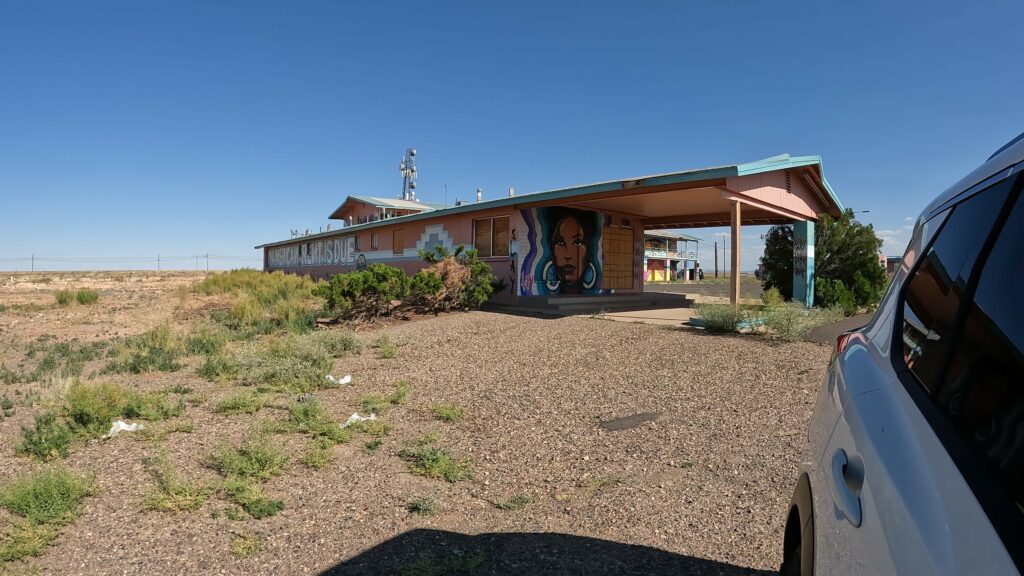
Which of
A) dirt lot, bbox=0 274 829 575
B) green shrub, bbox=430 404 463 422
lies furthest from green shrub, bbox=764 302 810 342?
green shrub, bbox=430 404 463 422

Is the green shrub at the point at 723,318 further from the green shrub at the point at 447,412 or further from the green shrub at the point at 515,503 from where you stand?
the green shrub at the point at 515,503

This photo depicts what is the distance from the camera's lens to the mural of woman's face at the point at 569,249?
50.4 feet

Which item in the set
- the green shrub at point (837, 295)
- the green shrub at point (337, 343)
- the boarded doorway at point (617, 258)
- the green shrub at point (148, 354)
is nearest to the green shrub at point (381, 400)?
the green shrub at point (337, 343)

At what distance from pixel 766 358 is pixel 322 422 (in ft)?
18.3

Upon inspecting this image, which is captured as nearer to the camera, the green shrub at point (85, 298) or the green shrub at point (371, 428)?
the green shrub at point (371, 428)

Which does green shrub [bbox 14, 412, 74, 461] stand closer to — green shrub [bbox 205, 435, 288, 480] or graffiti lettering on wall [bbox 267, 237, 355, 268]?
green shrub [bbox 205, 435, 288, 480]

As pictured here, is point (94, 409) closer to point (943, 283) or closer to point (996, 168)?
point (943, 283)

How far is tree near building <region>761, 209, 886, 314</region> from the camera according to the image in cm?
1420

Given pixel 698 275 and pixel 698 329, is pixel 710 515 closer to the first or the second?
pixel 698 329

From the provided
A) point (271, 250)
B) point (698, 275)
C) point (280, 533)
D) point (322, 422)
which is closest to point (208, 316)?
point (322, 422)

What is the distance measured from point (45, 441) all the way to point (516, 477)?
391cm

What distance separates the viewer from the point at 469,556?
10.0 ft

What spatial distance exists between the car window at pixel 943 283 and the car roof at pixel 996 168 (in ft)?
0.11

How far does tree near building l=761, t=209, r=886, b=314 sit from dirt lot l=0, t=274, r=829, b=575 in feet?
23.9
